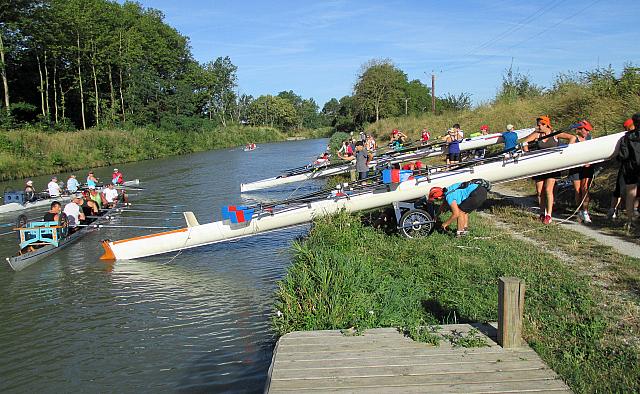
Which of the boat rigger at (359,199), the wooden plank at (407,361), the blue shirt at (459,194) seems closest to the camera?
the wooden plank at (407,361)

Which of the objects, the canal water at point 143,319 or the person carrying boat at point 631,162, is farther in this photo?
the person carrying boat at point 631,162

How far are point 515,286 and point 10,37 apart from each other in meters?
49.7

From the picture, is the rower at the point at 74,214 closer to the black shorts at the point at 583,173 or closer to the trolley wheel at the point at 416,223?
the trolley wheel at the point at 416,223

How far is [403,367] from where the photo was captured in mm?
4234

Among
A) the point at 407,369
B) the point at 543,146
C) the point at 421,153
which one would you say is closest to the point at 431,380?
the point at 407,369

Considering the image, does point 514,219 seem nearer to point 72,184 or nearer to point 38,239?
point 38,239

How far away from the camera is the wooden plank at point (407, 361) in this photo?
169 inches

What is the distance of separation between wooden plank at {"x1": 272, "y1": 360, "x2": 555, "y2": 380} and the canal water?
6.41 ft

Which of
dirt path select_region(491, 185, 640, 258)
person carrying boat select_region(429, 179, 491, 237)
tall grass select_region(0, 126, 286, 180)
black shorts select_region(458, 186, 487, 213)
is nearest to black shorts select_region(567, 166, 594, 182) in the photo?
dirt path select_region(491, 185, 640, 258)

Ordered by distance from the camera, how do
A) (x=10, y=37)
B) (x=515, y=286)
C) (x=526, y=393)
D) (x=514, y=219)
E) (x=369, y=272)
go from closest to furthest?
(x=526, y=393) → (x=515, y=286) → (x=369, y=272) → (x=514, y=219) → (x=10, y=37)

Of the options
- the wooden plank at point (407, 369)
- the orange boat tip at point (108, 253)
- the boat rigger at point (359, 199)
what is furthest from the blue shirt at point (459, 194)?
the orange boat tip at point (108, 253)

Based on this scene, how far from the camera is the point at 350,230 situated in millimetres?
9922

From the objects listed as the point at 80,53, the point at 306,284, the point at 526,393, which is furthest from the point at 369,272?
the point at 80,53

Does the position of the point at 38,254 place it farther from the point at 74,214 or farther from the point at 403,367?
the point at 403,367
